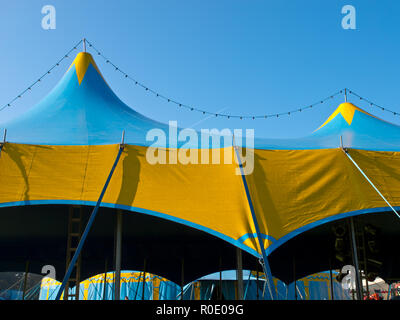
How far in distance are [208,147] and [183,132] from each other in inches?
58.0

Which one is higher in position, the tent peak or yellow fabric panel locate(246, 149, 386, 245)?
the tent peak

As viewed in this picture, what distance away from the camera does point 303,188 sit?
9.41 m

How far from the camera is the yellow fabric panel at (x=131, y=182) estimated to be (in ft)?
28.7

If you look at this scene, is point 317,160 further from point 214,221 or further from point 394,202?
point 214,221

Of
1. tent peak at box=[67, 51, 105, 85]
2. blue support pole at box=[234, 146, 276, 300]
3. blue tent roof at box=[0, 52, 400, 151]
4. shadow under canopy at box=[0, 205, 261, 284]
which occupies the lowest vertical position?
blue support pole at box=[234, 146, 276, 300]

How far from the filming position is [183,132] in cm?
1134

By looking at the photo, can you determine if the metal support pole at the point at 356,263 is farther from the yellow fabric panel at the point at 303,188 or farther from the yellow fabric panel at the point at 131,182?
the yellow fabric panel at the point at 131,182

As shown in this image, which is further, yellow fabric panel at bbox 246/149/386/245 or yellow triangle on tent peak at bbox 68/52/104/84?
yellow triangle on tent peak at bbox 68/52/104/84

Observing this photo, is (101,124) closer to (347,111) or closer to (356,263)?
(356,263)

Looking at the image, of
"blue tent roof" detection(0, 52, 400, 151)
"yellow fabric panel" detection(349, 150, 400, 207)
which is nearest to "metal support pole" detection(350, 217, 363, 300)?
"yellow fabric panel" detection(349, 150, 400, 207)

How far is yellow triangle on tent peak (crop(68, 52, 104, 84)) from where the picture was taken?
1319cm

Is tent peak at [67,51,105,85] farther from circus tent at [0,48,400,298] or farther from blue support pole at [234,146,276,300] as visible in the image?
blue support pole at [234,146,276,300]

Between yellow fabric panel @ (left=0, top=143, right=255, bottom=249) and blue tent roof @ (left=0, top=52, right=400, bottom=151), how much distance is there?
0.48 metres
